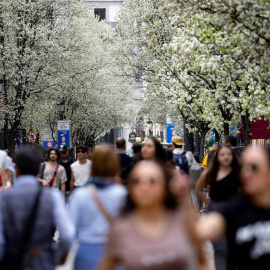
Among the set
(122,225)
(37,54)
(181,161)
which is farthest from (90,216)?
(37,54)

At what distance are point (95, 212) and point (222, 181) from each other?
2969mm

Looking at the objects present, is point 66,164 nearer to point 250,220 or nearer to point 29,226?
point 29,226

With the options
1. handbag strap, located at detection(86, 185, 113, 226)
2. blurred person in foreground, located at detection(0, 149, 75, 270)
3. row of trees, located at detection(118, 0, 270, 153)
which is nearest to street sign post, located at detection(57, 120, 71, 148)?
row of trees, located at detection(118, 0, 270, 153)

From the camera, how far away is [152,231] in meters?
3.67

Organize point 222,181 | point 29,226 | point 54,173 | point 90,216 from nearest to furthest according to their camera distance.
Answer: point 29,226, point 90,216, point 222,181, point 54,173

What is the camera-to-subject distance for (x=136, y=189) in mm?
3746

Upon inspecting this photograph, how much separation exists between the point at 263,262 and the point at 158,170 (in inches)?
32.0

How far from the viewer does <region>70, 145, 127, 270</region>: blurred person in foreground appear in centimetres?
550

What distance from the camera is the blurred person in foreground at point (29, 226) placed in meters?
5.00

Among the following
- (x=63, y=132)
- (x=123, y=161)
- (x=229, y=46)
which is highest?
(x=229, y=46)

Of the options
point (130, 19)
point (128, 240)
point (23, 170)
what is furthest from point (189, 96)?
point (128, 240)

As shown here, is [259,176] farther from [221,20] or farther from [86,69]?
[86,69]

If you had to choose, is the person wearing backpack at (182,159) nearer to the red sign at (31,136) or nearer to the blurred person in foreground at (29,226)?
the blurred person in foreground at (29,226)

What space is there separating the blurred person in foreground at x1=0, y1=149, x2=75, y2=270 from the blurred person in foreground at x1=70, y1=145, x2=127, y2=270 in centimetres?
30
